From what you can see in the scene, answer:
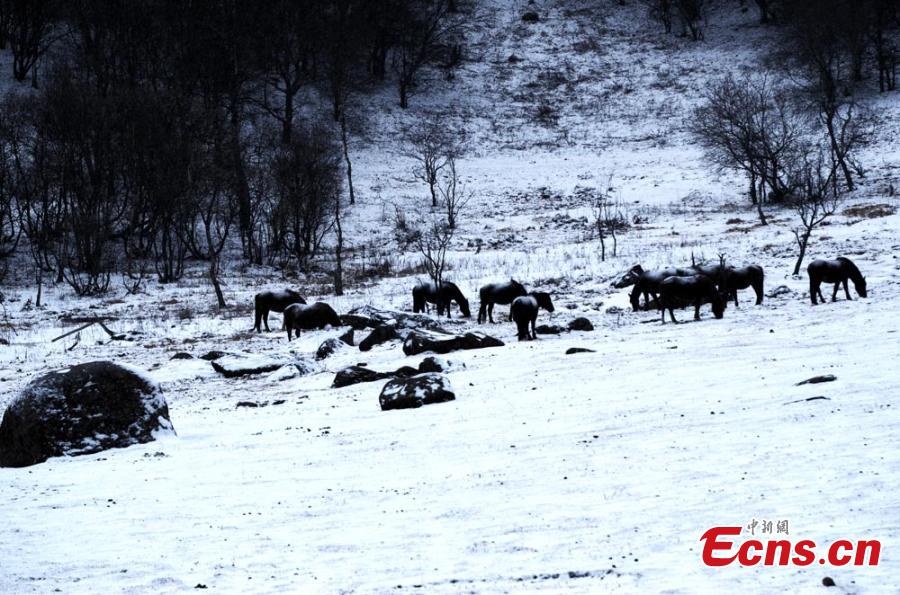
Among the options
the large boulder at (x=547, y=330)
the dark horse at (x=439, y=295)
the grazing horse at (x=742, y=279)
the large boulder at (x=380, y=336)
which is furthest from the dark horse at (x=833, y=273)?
the large boulder at (x=380, y=336)

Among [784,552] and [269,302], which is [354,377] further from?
[269,302]

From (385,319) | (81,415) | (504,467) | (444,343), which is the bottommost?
(504,467)

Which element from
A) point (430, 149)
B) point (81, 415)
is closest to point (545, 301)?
point (81, 415)

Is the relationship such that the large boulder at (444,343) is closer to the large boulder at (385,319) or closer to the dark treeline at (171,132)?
the large boulder at (385,319)

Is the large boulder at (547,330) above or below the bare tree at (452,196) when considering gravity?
below

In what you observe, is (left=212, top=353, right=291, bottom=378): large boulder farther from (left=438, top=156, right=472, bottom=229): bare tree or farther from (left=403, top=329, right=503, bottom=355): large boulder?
(left=438, top=156, right=472, bottom=229): bare tree

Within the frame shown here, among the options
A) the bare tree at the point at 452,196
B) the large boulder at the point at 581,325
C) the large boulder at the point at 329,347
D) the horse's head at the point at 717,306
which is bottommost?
the large boulder at the point at 329,347

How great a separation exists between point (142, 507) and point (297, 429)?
338cm

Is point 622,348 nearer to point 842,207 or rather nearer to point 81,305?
point 81,305

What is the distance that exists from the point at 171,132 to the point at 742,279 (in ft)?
104

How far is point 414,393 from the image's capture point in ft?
38.5

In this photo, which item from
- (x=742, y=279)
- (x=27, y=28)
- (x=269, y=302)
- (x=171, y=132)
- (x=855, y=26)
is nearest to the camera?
(x=742, y=279)

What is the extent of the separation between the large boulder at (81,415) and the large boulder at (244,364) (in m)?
5.93

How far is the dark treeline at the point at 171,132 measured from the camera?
38.8m
